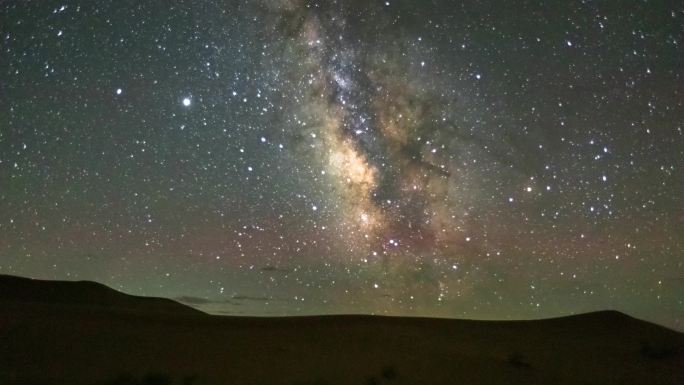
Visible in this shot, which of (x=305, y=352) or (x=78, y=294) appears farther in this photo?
(x=78, y=294)

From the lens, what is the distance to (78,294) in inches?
1506

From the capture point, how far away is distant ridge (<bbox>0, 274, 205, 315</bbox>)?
117 feet

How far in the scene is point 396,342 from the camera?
73.5 ft

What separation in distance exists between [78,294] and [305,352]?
24.5 m

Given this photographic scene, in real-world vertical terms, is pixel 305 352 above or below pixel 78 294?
A: below

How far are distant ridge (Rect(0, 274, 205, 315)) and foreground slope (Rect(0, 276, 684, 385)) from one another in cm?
1064

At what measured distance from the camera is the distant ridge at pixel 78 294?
35.7 meters

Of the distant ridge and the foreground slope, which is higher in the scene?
the distant ridge

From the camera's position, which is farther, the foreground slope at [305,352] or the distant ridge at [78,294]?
the distant ridge at [78,294]

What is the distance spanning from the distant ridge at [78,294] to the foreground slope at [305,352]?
10637 mm

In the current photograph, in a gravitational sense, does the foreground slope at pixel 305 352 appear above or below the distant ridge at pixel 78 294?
below

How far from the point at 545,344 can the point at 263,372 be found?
45.7 feet

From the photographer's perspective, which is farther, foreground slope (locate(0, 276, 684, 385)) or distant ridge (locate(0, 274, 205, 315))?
distant ridge (locate(0, 274, 205, 315))

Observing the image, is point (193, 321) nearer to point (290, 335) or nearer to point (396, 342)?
point (290, 335)
